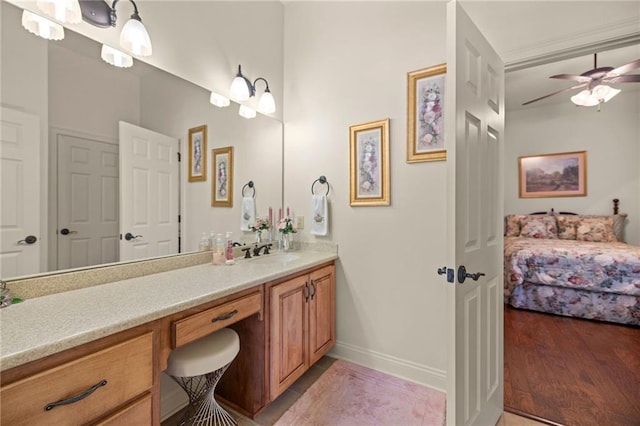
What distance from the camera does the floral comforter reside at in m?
2.88

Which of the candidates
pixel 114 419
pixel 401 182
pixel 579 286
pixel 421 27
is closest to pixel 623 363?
pixel 579 286

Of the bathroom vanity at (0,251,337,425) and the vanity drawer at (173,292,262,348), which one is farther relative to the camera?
the vanity drawer at (173,292,262,348)

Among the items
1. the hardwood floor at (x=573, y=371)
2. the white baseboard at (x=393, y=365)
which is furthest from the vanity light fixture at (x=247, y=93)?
the hardwood floor at (x=573, y=371)

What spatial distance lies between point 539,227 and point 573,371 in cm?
312

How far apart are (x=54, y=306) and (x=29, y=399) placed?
1.29ft

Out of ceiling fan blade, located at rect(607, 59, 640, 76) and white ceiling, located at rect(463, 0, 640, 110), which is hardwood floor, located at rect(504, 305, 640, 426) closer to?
white ceiling, located at rect(463, 0, 640, 110)

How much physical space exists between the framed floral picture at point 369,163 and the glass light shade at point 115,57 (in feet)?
4.58

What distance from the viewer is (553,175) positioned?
15.8ft

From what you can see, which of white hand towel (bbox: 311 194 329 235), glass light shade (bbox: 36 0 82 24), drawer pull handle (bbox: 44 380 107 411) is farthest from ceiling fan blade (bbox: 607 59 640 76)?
drawer pull handle (bbox: 44 380 107 411)

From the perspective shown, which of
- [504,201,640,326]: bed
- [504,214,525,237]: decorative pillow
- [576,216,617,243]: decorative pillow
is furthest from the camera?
[504,214,525,237]: decorative pillow

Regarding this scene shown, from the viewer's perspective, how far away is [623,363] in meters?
2.17

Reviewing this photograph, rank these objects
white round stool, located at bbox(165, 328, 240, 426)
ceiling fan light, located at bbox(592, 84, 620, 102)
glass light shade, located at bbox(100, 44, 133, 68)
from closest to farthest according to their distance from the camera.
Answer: white round stool, located at bbox(165, 328, 240, 426)
glass light shade, located at bbox(100, 44, 133, 68)
ceiling fan light, located at bbox(592, 84, 620, 102)

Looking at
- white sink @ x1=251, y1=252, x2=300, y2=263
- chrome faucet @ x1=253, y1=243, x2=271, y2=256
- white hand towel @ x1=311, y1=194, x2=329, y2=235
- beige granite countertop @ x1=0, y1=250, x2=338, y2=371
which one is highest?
white hand towel @ x1=311, y1=194, x2=329, y2=235

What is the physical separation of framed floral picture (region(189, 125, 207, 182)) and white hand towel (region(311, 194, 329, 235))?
83 cm
